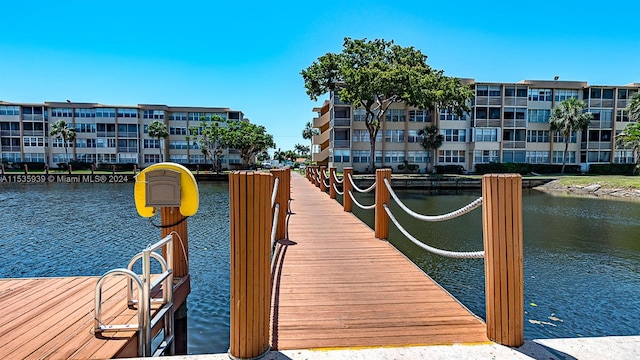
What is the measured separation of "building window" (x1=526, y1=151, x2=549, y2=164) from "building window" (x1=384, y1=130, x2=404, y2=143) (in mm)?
17177

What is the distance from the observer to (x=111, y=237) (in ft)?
45.0

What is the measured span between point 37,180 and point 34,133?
60.7 ft

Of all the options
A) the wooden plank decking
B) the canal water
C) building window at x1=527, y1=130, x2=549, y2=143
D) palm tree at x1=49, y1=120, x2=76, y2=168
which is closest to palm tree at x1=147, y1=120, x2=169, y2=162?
palm tree at x1=49, y1=120, x2=76, y2=168

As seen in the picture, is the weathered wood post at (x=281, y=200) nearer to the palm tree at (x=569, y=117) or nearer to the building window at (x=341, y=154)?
the building window at (x=341, y=154)

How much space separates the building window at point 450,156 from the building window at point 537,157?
351 inches

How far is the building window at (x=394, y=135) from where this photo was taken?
4722cm

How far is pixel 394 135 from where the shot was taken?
47.2 metres

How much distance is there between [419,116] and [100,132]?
165 feet

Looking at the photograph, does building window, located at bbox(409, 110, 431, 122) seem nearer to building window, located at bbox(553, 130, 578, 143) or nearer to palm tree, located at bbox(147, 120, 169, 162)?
building window, located at bbox(553, 130, 578, 143)

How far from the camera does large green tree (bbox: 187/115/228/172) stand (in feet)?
173

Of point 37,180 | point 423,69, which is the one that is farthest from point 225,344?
point 37,180

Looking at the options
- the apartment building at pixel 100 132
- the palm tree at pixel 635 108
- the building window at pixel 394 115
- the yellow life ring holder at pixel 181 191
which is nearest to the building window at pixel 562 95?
the palm tree at pixel 635 108

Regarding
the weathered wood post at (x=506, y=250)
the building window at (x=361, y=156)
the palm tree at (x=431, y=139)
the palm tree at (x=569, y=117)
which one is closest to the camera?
the weathered wood post at (x=506, y=250)

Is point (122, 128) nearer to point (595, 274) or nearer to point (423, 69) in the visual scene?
point (423, 69)
